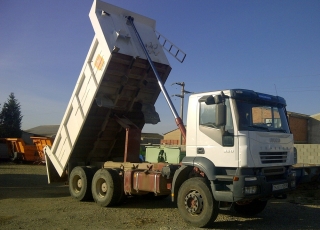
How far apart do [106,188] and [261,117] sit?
4.58 metres

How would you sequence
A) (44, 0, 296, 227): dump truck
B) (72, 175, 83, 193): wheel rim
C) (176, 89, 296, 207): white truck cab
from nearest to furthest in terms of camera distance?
(176, 89, 296, 207): white truck cab
(44, 0, 296, 227): dump truck
(72, 175, 83, 193): wheel rim

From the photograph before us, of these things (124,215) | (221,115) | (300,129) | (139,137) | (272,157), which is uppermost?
(300,129)

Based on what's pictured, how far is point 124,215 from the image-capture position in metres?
8.23

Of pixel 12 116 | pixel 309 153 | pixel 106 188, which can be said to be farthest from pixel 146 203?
pixel 12 116

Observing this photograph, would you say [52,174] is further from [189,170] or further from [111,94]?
[189,170]

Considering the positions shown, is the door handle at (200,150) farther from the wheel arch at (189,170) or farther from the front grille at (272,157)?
the front grille at (272,157)

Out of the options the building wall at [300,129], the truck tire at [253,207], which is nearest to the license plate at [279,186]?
the truck tire at [253,207]

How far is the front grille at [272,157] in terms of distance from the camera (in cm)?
668

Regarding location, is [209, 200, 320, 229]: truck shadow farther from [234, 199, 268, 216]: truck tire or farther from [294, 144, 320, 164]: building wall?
[294, 144, 320, 164]: building wall

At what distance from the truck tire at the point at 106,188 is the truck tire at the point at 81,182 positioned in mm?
341

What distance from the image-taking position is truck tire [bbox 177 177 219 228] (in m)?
6.67

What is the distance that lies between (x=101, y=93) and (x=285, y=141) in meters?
4.95

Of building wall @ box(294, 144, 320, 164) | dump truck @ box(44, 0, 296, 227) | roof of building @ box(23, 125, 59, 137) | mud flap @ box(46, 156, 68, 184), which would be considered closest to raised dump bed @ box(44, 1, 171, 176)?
dump truck @ box(44, 0, 296, 227)

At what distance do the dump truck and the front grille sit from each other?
19 mm
